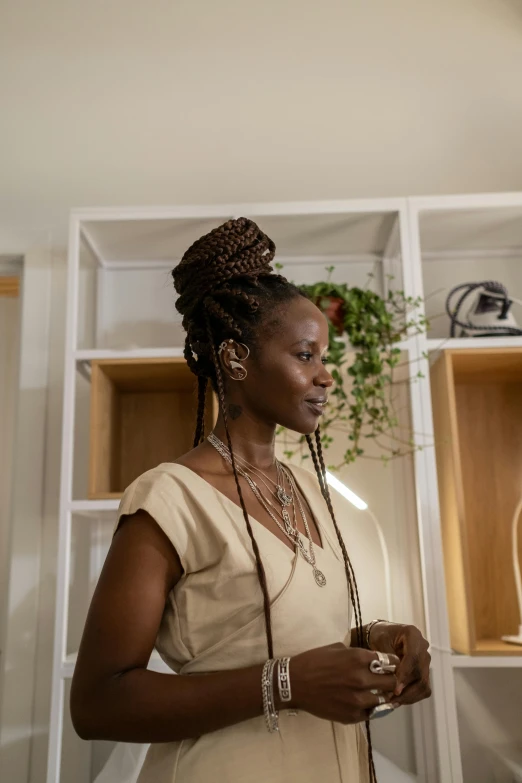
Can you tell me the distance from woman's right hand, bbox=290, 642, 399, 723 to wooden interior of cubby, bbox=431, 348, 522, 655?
124 cm

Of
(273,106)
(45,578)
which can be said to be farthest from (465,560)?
(273,106)

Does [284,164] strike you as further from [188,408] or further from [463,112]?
[188,408]

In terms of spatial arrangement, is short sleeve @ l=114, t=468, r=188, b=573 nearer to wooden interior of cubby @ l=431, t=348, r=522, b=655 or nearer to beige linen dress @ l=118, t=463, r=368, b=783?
beige linen dress @ l=118, t=463, r=368, b=783

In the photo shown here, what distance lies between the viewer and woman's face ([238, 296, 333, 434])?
104cm

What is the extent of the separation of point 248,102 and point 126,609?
1.85m

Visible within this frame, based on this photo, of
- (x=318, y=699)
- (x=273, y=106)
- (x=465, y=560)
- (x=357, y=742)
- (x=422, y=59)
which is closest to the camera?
(x=318, y=699)

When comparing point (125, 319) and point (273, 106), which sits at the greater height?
point (273, 106)

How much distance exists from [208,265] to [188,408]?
1.41 meters

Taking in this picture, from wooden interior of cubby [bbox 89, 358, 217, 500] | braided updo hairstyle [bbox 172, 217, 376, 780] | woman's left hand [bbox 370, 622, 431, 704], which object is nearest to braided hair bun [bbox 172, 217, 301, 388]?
braided updo hairstyle [bbox 172, 217, 376, 780]

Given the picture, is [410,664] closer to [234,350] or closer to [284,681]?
[284,681]


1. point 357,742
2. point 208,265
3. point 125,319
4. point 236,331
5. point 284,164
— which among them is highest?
point 284,164

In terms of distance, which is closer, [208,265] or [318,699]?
[318,699]

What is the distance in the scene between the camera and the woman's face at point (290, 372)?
41.1 inches

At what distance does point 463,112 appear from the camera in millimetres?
2289
